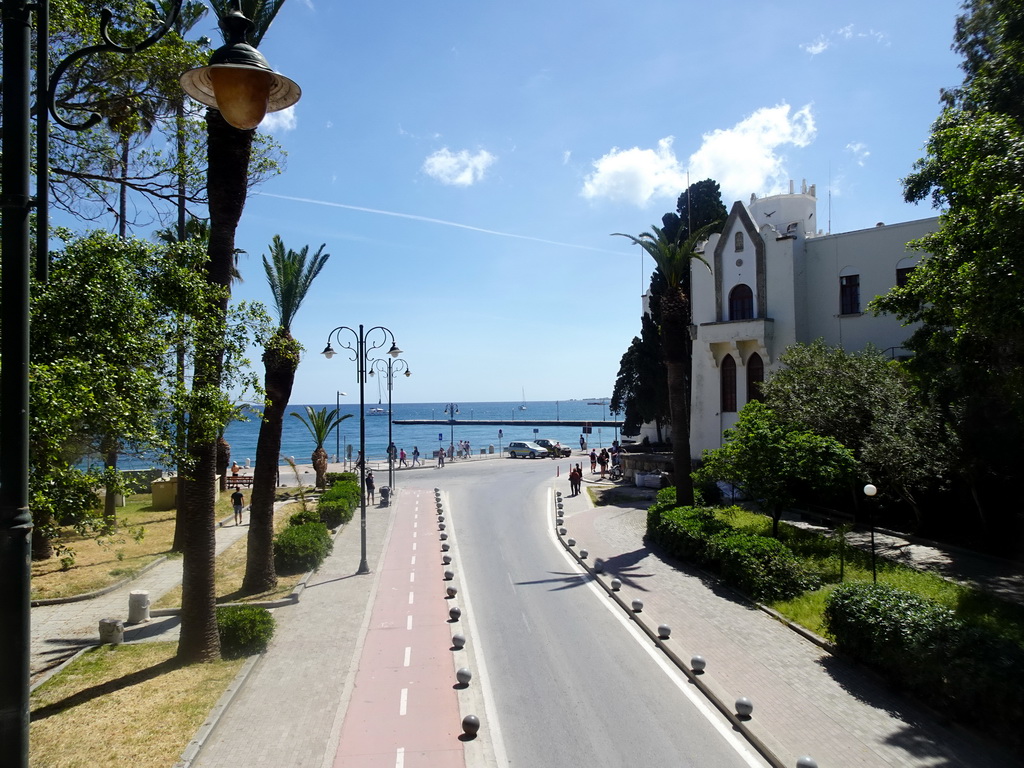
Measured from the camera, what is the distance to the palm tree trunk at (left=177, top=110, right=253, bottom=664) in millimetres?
11938

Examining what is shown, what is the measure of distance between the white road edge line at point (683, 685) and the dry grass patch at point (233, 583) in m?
7.57

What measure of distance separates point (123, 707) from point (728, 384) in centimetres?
2862

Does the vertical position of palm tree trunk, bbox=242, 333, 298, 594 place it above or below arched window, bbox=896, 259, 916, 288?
below

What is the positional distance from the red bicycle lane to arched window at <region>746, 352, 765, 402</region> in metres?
18.8

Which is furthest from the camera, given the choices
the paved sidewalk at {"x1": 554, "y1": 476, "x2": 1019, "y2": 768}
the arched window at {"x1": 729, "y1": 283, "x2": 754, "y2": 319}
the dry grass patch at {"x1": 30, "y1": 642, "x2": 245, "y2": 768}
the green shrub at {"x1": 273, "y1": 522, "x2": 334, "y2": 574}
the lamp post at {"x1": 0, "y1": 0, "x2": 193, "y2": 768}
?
the arched window at {"x1": 729, "y1": 283, "x2": 754, "y2": 319}

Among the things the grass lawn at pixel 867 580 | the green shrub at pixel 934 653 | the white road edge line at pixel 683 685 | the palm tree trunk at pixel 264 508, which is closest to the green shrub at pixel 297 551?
the palm tree trunk at pixel 264 508

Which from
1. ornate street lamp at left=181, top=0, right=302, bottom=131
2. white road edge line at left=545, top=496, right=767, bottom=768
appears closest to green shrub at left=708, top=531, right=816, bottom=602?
white road edge line at left=545, top=496, right=767, bottom=768

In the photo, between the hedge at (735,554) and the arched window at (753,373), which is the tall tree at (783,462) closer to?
the hedge at (735,554)

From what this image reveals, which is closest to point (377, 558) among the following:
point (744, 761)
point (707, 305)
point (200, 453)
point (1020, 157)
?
point (200, 453)

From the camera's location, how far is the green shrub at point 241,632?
1226 cm

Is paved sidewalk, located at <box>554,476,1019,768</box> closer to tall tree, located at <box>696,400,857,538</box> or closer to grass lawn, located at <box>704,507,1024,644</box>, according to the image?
grass lawn, located at <box>704,507,1024,644</box>

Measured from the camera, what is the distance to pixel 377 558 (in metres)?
21.0

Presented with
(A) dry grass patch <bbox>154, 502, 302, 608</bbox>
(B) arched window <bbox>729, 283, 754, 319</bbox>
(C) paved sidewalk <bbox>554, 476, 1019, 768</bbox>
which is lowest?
(A) dry grass patch <bbox>154, 502, 302, 608</bbox>

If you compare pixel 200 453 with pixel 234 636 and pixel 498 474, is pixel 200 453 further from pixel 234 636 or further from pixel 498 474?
pixel 498 474
